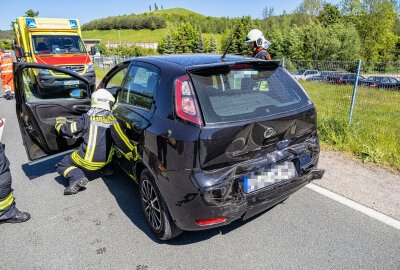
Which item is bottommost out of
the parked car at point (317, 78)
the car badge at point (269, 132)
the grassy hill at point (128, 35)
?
the parked car at point (317, 78)

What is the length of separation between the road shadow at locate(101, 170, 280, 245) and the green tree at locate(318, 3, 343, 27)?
67.6 metres

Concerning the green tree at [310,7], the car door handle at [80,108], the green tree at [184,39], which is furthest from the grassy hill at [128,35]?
the car door handle at [80,108]

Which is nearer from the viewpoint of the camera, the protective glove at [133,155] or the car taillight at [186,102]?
the car taillight at [186,102]

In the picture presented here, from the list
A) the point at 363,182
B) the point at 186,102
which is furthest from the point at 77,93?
the point at 363,182

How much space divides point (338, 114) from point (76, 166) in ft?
17.4

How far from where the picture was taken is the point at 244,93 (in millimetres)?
2709

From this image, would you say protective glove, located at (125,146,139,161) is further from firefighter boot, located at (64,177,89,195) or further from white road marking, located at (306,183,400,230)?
white road marking, located at (306,183,400,230)

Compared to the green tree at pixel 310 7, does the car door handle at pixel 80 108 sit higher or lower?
lower

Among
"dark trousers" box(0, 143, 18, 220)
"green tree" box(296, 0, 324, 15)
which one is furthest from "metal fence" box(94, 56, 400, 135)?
"green tree" box(296, 0, 324, 15)

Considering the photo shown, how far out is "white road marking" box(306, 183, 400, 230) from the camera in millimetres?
3025

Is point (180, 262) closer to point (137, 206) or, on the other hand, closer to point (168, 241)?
point (168, 241)

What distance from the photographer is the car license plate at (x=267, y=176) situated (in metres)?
2.46

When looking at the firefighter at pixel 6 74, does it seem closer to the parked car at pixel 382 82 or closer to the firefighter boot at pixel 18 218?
the firefighter boot at pixel 18 218

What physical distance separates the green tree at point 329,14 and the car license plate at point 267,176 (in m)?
68.0
